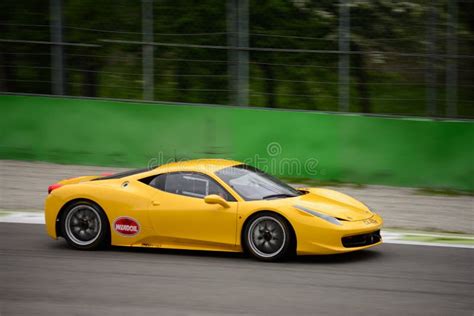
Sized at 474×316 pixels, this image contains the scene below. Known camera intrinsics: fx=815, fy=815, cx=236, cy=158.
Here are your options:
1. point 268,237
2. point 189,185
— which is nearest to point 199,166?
point 189,185

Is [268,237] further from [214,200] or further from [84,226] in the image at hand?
[84,226]

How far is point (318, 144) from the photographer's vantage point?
47.9ft

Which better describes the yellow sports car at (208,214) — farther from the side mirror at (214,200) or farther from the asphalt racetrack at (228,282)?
the asphalt racetrack at (228,282)

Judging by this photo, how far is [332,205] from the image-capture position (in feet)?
31.4

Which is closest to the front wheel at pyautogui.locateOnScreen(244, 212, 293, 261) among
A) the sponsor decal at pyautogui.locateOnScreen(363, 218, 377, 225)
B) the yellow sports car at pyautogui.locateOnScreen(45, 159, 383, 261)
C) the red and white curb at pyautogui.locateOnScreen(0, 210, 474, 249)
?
the yellow sports car at pyautogui.locateOnScreen(45, 159, 383, 261)

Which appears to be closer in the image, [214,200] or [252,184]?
[214,200]

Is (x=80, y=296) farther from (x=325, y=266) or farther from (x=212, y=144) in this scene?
(x=212, y=144)

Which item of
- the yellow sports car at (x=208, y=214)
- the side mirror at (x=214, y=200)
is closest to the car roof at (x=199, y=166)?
the yellow sports car at (x=208, y=214)

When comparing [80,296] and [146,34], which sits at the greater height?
[146,34]

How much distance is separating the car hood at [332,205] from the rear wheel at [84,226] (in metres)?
2.36

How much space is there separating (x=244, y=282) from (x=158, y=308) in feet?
4.03

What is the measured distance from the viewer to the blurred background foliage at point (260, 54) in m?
14.4

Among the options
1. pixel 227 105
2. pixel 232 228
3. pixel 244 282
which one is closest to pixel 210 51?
pixel 227 105

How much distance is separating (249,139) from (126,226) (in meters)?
5.51
